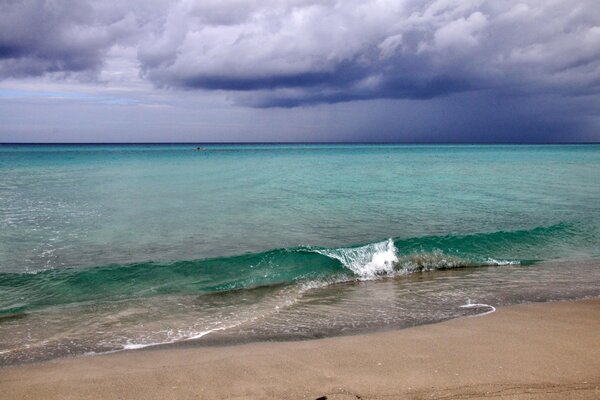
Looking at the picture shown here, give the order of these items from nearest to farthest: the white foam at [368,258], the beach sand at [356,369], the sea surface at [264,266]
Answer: the beach sand at [356,369], the sea surface at [264,266], the white foam at [368,258]

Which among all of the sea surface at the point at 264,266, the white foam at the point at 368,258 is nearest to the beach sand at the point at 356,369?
the sea surface at the point at 264,266

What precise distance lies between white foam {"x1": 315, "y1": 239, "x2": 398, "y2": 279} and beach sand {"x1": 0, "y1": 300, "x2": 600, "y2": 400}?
4373 mm


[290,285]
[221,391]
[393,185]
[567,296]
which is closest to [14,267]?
[290,285]

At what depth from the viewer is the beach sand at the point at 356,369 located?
5.07 m

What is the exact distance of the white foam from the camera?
1159cm

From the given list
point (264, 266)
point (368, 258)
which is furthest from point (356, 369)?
point (368, 258)

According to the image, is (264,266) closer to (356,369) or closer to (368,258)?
(368,258)

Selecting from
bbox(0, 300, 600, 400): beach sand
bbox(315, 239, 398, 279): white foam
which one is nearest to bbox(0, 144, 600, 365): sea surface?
bbox(315, 239, 398, 279): white foam

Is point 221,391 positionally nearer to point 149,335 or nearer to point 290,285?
point 149,335

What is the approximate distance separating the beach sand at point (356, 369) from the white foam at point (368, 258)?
14.3ft

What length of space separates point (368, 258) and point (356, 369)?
6.56 meters

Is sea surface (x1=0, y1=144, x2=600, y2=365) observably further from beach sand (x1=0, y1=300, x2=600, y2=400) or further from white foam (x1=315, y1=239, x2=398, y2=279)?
beach sand (x1=0, y1=300, x2=600, y2=400)

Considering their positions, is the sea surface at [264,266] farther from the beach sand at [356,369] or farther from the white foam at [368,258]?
the beach sand at [356,369]

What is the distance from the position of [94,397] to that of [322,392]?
2.54 meters
